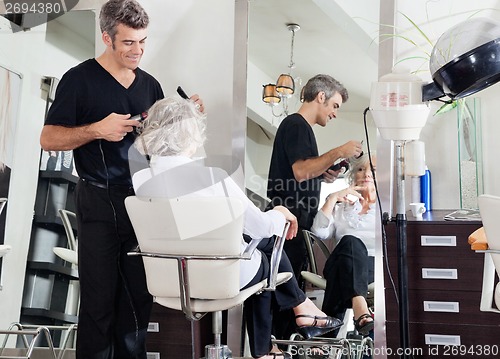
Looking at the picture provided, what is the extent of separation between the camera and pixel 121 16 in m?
3.71

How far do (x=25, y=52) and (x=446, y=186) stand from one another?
8.06 feet

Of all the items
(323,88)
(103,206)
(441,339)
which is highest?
(323,88)

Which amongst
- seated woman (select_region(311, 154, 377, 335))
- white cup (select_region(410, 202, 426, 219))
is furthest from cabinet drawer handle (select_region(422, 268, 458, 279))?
seated woman (select_region(311, 154, 377, 335))

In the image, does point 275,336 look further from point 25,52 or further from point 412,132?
point 25,52

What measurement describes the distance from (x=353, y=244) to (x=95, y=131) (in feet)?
4.36

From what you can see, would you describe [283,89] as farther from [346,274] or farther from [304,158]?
[346,274]

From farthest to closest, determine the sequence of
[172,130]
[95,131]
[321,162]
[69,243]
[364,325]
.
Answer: [69,243] < [321,162] < [364,325] < [95,131] < [172,130]

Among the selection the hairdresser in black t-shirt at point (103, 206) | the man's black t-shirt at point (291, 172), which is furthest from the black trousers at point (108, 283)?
the man's black t-shirt at point (291, 172)

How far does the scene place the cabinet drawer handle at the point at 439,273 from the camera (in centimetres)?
314

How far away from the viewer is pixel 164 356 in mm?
3545

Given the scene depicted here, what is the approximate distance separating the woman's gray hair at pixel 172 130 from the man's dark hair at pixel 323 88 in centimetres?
77

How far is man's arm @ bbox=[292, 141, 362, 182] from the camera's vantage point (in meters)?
3.62

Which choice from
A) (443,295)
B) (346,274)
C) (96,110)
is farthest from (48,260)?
(443,295)

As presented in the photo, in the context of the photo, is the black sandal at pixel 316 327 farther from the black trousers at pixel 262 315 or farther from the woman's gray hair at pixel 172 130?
the woman's gray hair at pixel 172 130
